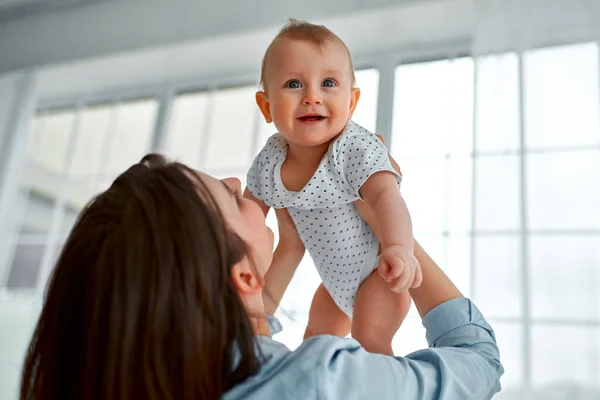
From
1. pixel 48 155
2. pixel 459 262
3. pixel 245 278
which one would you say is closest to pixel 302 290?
pixel 459 262

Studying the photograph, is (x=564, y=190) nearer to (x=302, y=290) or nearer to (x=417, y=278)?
(x=302, y=290)

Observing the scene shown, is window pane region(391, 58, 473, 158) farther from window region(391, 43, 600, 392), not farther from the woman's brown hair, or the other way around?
the woman's brown hair

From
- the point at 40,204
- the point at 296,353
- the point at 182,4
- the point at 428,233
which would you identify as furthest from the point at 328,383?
the point at 40,204

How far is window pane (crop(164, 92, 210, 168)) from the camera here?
2869 mm

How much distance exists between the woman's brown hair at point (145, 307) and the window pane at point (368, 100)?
1784 mm

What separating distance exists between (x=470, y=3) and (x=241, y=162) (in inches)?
48.0

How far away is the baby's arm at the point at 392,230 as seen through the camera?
630mm

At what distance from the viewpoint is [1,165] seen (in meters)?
3.21

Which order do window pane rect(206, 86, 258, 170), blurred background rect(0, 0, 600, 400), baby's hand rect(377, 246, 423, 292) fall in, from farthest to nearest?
window pane rect(206, 86, 258, 170) → blurred background rect(0, 0, 600, 400) → baby's hand rect(377, 246, 423, 292)

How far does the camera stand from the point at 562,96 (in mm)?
1941

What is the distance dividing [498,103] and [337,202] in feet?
4.50

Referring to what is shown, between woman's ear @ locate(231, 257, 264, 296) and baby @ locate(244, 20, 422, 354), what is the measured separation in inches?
8.4

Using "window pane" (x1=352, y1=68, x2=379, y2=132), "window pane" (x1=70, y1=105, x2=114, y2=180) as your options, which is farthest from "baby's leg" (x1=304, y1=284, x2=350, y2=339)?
"window pane" (x1=70, y1=105, x2=114, y2=180)

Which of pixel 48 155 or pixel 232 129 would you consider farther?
pixel 48 155
